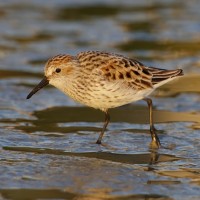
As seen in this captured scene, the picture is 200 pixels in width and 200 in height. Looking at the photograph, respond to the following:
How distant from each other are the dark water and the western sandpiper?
1.81 ft

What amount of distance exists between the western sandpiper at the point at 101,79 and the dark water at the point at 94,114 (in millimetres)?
552

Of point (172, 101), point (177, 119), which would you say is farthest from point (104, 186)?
point (172, 101)

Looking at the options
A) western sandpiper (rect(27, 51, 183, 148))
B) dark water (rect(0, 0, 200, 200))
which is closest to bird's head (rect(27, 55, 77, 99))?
western sandpiper (rect(27, 51, 183, 148))

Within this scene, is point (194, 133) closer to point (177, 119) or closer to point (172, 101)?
point (177, 119)

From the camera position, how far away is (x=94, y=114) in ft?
37.7

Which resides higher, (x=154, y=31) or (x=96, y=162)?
(x=154, y=31)

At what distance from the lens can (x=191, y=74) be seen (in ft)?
45.1

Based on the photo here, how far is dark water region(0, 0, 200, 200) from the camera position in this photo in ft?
26.3

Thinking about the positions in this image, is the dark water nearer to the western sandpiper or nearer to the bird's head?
the western sandpiper

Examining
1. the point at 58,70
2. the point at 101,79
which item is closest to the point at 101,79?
the point at 101,79

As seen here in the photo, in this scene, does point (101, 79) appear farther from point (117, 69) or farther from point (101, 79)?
point (117, 69)

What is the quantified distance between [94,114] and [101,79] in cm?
184

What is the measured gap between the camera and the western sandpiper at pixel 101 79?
970 cm

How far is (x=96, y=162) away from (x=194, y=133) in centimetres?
190
